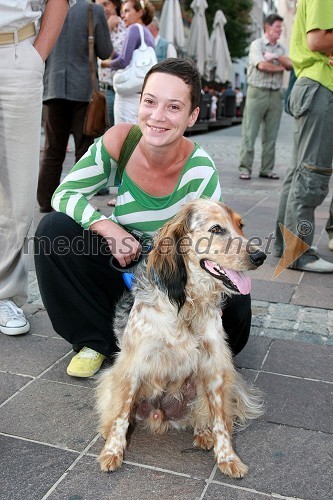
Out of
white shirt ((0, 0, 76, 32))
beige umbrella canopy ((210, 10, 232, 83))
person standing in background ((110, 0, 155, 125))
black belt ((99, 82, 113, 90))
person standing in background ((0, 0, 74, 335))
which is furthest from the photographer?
beige umbrella canopy ((210, 10, 232, 83))

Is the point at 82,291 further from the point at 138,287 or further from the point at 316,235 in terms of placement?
the point at 316,235

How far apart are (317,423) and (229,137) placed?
50.8 ft

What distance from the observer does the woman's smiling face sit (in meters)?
2.74

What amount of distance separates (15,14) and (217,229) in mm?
1827

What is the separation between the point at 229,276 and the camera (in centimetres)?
236

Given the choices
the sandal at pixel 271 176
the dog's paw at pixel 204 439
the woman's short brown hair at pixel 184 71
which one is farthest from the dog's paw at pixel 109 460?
the sandal at pixel 271 176

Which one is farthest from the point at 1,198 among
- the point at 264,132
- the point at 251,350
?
the point at 264,132

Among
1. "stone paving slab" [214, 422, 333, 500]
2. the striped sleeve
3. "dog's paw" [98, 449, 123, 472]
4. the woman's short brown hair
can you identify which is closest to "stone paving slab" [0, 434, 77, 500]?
"dog's paw" [98, 449, 123, 472]

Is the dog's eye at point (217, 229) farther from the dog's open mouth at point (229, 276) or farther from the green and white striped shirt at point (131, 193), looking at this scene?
the green and white striped shirt at point (131, 193)

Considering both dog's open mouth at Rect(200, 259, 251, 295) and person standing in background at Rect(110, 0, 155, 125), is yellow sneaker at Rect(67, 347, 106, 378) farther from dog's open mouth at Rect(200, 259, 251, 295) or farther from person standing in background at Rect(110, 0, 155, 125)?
person standing in background at Rect(110, 0, 155, 125)

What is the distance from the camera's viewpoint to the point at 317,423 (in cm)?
277

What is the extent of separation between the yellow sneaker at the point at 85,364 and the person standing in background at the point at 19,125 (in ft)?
2.13

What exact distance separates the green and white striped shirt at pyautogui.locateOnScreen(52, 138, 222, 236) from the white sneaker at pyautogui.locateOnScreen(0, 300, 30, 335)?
38.6 inches

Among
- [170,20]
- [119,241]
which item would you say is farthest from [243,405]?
[170,20]
